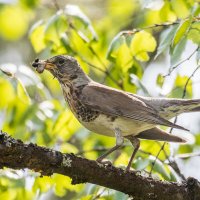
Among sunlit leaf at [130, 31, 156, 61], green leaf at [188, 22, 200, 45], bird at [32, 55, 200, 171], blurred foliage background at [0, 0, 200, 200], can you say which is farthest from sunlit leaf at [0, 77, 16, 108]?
green leaf at [188, 22, 200, 45]

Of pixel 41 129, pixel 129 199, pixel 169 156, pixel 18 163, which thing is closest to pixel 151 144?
pixel 169 156

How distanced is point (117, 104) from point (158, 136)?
0.52m

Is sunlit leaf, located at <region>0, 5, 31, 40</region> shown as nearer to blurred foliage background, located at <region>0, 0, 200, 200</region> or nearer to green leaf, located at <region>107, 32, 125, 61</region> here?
blurred foliage background, located at <region>0, 0, 200, 200</region>

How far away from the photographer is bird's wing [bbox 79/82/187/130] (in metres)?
7.12

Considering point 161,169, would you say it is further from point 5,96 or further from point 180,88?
point 5,96

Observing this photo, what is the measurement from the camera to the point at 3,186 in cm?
711

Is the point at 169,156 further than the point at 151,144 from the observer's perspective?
No

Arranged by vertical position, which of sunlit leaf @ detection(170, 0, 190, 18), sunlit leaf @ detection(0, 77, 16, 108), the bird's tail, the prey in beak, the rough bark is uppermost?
sunlit leaf @ detection(170, 0, 190, 18)

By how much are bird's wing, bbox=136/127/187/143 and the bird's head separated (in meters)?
0.90

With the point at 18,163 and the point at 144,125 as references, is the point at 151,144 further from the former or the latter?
the point at 18,163

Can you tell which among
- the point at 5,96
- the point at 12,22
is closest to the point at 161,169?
the point at 5,96

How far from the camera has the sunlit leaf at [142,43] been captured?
731 centimetres

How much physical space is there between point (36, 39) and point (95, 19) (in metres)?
3.92

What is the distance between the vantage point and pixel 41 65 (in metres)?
7.46
